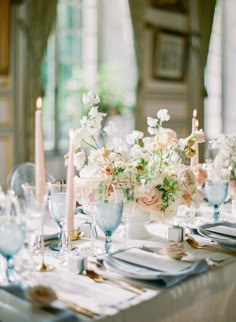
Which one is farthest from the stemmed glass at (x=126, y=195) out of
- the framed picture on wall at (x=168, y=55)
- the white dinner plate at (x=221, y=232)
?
the framed picture on wall at (x=168, y=55)

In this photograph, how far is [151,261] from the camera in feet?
5.13

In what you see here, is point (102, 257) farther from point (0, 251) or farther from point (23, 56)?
point (23, 56)

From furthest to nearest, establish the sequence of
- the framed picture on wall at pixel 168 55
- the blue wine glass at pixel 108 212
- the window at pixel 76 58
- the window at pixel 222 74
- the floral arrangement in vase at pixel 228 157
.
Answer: the window at pixel 222 74 → the framed picture on wall at pixel 168 55 → the window at pixel 76 58 → the floral arrangement in vase at pixel 228 157 → the blue wine glass at pixel 108 212

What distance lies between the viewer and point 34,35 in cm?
471

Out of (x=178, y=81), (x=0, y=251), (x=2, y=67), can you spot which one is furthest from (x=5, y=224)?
(x=178, y=81)

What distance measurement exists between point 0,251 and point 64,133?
401 cm

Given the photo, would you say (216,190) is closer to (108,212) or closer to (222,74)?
(108,212)

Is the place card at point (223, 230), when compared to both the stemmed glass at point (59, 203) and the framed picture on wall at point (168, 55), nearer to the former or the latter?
the stemmed glass at point (59, 203)

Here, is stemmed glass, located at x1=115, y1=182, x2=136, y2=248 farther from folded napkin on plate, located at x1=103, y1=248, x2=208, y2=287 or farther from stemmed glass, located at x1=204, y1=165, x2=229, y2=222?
stemmed glass, located at x1=204, y1=165, x2=229, y2=222

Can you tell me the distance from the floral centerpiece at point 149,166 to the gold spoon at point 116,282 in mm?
381

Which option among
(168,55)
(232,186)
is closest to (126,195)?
(232,186)

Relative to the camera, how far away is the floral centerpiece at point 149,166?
1821 mm

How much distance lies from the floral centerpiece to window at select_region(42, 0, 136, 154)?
3.29m

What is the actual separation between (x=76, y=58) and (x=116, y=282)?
429 centimetres
